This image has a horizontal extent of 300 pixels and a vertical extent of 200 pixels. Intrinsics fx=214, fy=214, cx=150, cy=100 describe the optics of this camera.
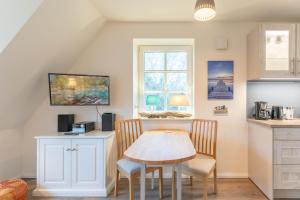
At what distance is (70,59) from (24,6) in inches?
45.5

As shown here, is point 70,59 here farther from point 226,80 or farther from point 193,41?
point 226,80

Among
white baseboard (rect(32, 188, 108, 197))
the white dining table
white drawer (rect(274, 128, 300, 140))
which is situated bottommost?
white baseboard (rect(32, 188, 108, 197))

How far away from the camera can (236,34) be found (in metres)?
3.19

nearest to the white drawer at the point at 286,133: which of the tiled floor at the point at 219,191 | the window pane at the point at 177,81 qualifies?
the tiled floor at the point at 219,191

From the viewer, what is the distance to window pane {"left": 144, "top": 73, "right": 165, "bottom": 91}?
138 inches

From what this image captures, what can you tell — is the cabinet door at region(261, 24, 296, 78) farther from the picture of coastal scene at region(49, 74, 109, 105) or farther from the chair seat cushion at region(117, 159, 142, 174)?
the picture of coastal scene at region(49, 74, 109, 105)

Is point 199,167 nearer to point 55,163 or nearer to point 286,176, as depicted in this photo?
point 286,176

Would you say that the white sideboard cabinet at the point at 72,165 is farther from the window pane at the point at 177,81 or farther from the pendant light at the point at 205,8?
the pendant light at the point at 205,8

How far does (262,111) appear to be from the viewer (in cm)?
299

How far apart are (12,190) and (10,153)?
3.58 feet

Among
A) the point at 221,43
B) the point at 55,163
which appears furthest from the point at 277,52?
the point at 55,163

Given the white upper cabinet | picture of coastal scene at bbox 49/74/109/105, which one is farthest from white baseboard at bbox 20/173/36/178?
the white upper cabinet

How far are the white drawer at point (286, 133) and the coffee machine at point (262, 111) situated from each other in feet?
1.60

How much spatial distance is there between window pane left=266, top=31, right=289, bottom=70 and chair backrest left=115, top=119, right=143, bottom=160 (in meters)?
1.91
